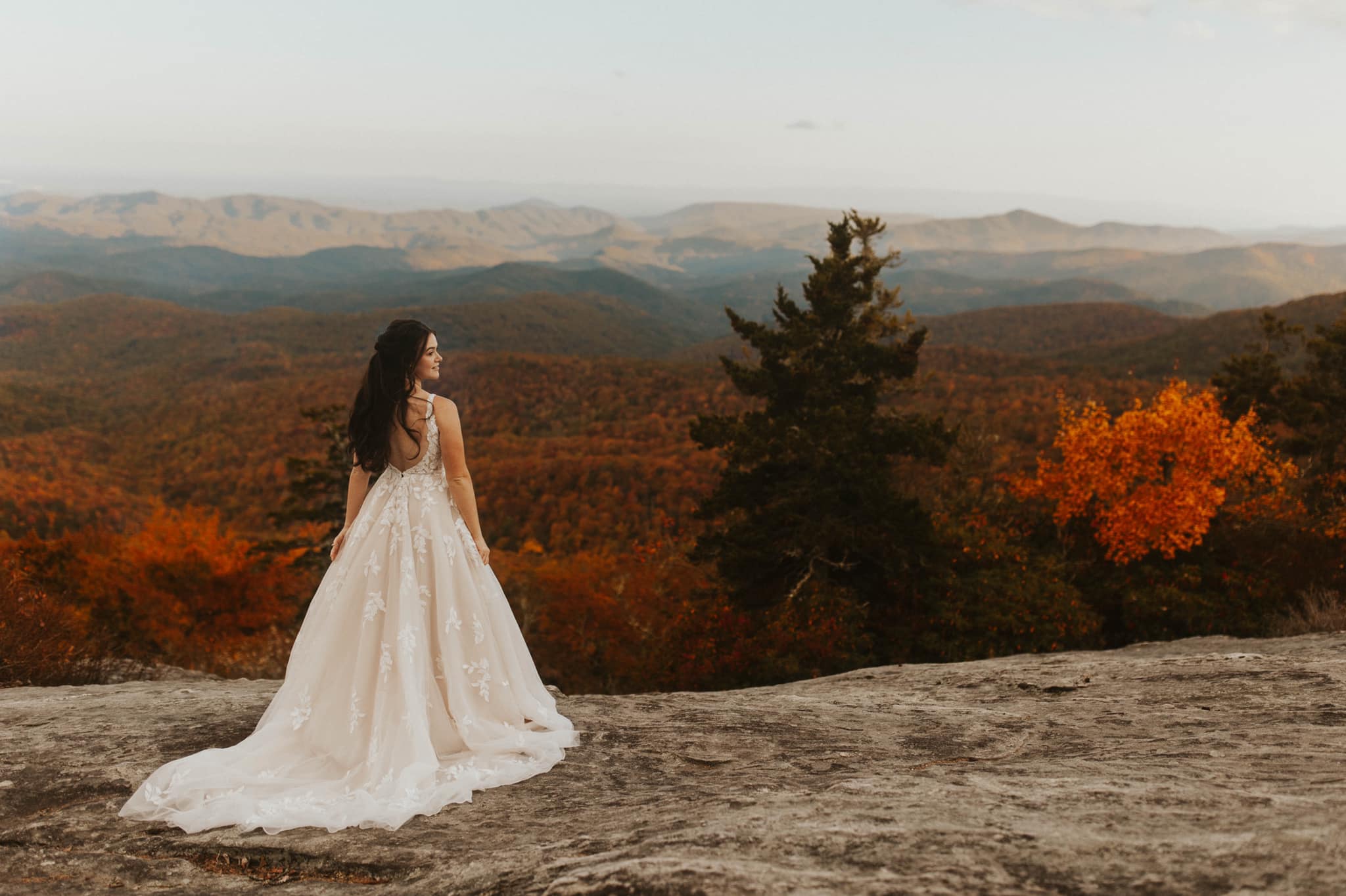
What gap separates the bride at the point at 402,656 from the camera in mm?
5750

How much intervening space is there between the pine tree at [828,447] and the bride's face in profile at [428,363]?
16.1 m

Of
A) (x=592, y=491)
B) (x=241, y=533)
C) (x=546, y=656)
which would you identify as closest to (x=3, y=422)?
(x=241, y=533)

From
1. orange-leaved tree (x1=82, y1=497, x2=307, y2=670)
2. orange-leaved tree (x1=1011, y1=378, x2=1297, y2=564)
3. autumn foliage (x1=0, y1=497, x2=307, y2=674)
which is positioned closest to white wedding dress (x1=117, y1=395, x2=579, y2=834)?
orange-leaved tree (x1=1011, y1=378, x2=1297, y2=564)

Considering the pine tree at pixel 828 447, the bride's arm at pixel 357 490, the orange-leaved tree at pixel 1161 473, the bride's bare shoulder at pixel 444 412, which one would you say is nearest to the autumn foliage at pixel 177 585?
the pine tree at pixel 828 447

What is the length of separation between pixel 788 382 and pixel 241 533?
68.3m

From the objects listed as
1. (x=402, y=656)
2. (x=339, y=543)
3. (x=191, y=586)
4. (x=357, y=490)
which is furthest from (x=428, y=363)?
(x=191, y=586)

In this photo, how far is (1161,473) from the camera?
87.5 ft

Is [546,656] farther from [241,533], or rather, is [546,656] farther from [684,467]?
[241,533]

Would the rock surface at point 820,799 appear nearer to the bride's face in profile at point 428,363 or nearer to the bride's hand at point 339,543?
the bride's hand at point 339,543

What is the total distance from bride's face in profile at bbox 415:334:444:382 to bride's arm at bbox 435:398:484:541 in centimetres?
22

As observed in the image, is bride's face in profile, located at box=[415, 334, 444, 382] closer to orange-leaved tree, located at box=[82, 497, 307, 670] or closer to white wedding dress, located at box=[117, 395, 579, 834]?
white wedding dress, located at box=[117, 395, 579, 834]

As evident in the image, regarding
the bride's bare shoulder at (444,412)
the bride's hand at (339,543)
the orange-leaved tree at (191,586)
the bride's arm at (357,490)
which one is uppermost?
the bride's bare shoulder at (444,412)

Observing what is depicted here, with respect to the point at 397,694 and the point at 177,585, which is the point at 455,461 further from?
the point at 177,585

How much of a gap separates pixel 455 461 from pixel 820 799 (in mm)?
3597
